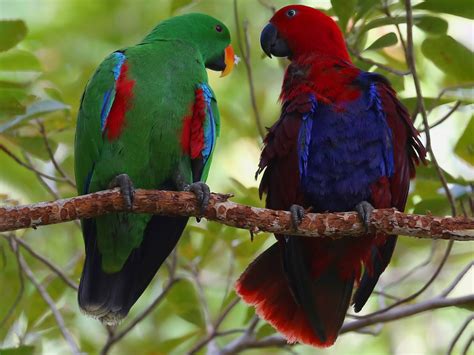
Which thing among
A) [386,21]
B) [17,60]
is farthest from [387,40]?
[17,60]

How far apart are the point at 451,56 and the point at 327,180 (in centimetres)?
96

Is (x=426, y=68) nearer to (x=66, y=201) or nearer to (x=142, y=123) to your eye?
(x=142, y=123)

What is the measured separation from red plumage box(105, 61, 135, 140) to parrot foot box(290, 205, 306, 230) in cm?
83

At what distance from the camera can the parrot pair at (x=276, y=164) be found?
3.37 m

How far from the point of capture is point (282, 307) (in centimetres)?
361

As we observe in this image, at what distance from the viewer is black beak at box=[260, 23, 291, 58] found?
400 centimetres

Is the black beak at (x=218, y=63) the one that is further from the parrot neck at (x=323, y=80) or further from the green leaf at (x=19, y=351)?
the green leaf at (x=19, y=351)

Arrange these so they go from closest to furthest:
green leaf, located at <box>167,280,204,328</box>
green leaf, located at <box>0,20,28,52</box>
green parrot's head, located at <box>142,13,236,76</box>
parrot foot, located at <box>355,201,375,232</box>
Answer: parrot foot, located at <box>355,201,375,232</box> < green leaf, located at <box>0,20,28,52</box> < green parrot's head, located at <box>142,13,236,76</box> < green leaf, located at <box>167,280,204,328</box>

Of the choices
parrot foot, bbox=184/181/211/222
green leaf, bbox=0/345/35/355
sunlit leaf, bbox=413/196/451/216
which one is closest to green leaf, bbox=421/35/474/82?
sunlit leaf, bbox=413/196/451/216

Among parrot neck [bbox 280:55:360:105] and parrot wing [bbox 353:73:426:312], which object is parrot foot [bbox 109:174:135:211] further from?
parrot wing [bbox 353:73:426:312]

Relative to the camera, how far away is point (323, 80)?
3.53 metres

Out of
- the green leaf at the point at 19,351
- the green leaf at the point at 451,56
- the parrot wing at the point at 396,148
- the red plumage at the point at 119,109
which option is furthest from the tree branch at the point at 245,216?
the green leaf at the point at 451,56

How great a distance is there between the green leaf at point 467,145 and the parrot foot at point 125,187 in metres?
1.43

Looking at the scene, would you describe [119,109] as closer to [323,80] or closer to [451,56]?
[323,80]
